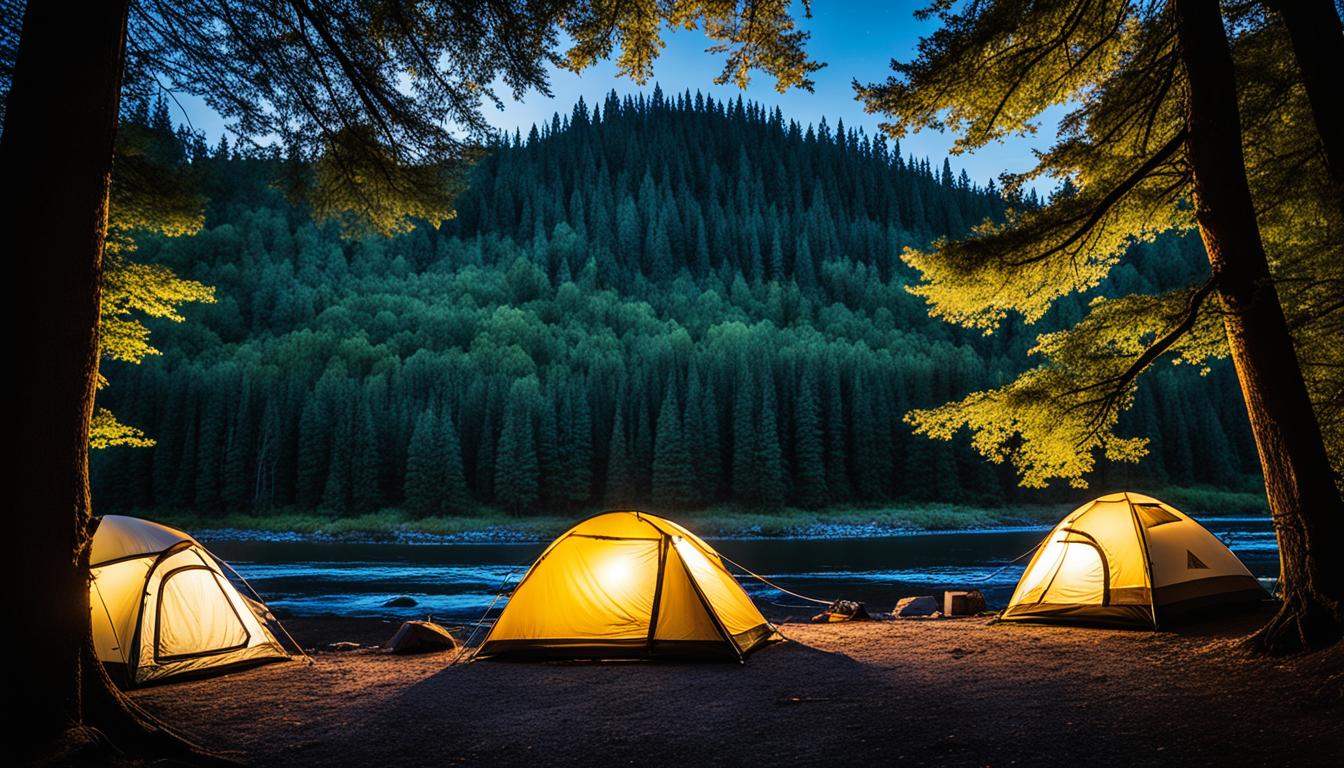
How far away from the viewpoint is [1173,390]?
3516 inches

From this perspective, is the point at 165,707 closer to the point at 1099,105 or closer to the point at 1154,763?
the point at 1154,763

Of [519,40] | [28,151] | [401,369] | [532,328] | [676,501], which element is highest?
[532,328]

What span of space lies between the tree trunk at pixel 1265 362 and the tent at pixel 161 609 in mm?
10838

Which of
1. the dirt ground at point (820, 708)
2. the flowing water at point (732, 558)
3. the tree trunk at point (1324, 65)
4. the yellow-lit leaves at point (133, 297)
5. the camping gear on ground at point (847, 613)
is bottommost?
the flowing water at point (732, 558)

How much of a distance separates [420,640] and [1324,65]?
11.8m

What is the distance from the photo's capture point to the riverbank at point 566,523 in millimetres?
66000

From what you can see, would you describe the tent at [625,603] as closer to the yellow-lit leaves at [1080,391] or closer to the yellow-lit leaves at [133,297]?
the yellow-lit leaves at [1080,391]

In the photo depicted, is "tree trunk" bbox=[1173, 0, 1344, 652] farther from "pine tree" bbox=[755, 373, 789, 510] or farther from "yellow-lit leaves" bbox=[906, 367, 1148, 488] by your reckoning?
"pine tree" bbox=[755, 373, 789, 510]

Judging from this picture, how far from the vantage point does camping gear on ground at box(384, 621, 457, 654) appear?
10.2m

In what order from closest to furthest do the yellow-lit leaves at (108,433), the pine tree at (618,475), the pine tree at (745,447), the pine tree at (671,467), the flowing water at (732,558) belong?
the yellow-lit leaves at (108,433)
the flowing water at (732,558)
the pine tree at (671,467)
the pine tree at (745,447)
the pine tree at (618,475)

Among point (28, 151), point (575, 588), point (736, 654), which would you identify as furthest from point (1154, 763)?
point (28, 151)

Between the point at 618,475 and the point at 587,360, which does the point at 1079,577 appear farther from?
the point at 587,360

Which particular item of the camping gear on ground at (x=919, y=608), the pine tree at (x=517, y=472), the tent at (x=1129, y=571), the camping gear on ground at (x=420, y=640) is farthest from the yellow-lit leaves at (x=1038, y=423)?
the pine tree at (x=517, y=472)

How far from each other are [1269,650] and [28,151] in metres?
10.5
